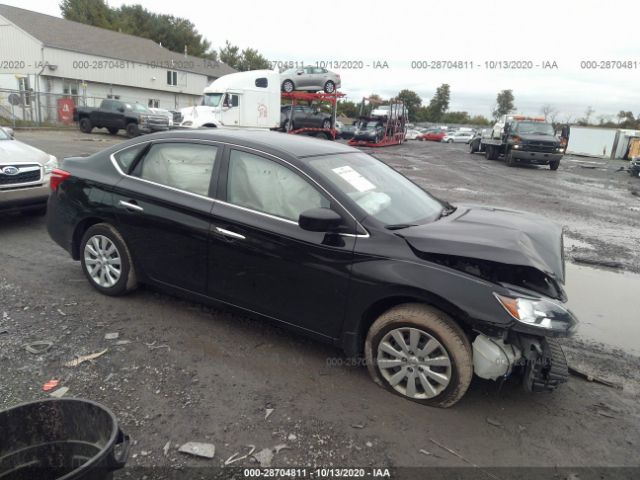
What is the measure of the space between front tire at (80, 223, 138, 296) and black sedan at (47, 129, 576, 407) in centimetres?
1

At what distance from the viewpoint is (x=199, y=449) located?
2.63m

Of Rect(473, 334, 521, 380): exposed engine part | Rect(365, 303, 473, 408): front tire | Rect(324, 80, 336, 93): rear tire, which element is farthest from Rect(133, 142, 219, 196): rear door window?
Rect(324, 80, 336, 93): rear tire

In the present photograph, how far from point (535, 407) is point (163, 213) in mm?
3196

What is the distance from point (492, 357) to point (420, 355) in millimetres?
446

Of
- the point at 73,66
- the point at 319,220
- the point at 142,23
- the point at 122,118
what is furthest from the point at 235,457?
the point at 142,23

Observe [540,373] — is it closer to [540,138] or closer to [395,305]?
[395,305]

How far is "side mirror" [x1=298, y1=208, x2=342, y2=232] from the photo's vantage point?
3.14 m

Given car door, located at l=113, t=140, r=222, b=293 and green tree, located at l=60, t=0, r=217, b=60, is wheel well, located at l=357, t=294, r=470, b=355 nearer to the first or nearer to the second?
car door, located at l=113, t=140, r=222, b=293

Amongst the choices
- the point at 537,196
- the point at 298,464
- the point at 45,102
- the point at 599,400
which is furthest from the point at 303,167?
the point at 45,102

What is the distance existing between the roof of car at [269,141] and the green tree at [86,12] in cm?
5859

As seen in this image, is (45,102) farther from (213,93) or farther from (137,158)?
(137,158)

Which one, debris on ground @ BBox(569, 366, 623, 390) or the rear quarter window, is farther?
the rear quarter window

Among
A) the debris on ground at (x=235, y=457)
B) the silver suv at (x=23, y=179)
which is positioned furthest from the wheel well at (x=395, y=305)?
the silver suv at (x=23, y=179)

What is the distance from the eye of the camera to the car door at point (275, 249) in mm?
3291
